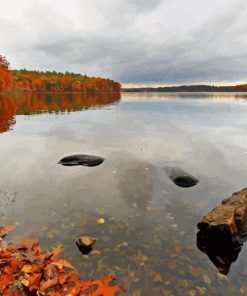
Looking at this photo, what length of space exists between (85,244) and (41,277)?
6.21ft

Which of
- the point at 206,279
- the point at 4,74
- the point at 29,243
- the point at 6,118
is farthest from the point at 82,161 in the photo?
the point at 4,74

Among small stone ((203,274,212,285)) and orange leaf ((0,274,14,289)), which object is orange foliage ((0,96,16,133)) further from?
small stone ((203,274,212,285))

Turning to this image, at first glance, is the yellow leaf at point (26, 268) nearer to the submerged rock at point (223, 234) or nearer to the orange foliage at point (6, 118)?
the submerged rock at point (223, 234)

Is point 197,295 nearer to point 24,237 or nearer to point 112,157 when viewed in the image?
point 24,237

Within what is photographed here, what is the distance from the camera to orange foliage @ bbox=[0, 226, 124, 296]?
5.38m

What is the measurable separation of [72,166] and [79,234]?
749 cm

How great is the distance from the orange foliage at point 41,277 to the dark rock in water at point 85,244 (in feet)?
2.35

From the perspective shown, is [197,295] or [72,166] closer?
[197,295]

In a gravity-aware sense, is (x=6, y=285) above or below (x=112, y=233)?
above

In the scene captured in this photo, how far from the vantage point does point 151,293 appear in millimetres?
5898

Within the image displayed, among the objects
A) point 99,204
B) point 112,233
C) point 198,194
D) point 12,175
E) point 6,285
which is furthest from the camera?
point 12,175

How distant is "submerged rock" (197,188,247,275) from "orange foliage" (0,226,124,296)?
321 centimetres

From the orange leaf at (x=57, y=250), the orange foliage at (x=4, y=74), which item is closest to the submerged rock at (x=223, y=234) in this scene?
the orange leaf at (x=57, y=250)

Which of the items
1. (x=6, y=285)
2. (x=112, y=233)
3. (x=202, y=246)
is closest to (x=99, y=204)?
(x=112, y=233)
